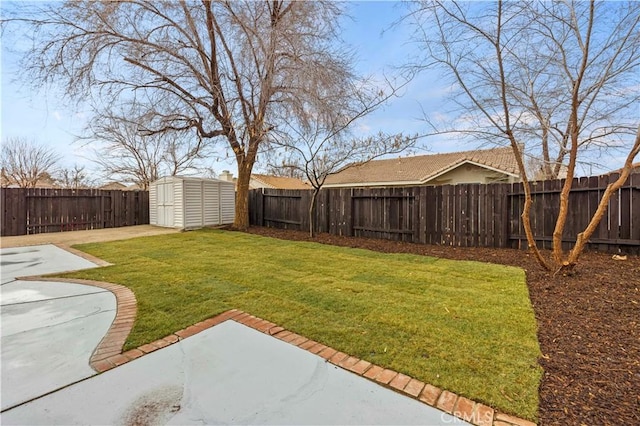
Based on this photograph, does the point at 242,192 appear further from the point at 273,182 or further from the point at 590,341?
the point at 273,182

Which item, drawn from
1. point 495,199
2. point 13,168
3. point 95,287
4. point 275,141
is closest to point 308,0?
point 275,141

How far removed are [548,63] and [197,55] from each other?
27.0 feet

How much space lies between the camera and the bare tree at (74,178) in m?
20.7

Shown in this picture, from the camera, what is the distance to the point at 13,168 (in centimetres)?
1758

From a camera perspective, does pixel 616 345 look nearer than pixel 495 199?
Yes

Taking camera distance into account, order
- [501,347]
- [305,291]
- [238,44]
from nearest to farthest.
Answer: [501,347] → [305,291] → [238,44]

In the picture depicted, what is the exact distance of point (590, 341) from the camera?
93.5 inches

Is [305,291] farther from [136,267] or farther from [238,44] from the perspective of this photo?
[238,44]

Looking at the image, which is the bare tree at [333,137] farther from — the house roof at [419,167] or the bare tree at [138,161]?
the bare tree at [138,161]

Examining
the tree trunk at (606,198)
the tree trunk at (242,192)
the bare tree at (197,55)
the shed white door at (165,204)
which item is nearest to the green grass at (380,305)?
the tree trunk at (606,198)

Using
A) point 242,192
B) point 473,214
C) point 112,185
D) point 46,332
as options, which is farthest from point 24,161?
point 473,214

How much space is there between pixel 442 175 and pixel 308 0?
8041 millimetres

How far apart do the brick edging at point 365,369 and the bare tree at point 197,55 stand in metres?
6.10

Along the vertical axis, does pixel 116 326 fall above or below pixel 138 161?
below
